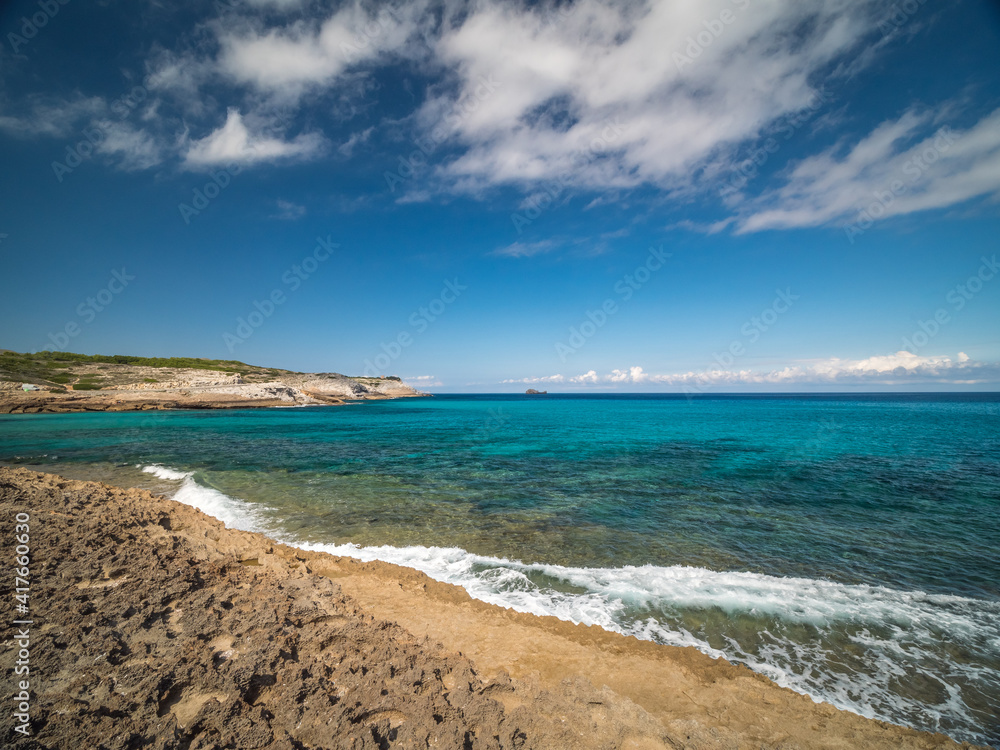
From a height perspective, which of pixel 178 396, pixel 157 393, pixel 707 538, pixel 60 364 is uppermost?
pixel 60 364

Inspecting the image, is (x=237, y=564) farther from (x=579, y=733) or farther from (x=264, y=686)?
(x=579, y=733)

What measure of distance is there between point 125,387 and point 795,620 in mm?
94702

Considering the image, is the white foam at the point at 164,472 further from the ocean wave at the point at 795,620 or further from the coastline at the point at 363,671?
the ocean wave at the point at 795,620

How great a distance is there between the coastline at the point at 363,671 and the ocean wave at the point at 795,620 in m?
0.76

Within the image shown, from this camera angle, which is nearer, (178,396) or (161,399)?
(161,399)

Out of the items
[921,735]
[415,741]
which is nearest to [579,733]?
[415,741]

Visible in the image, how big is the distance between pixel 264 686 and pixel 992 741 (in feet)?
28.4

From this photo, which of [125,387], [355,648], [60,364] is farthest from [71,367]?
[355,648]

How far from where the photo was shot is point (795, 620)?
680cm

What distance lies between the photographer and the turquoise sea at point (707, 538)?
5.98m

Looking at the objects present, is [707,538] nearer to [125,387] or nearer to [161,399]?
[161,399]

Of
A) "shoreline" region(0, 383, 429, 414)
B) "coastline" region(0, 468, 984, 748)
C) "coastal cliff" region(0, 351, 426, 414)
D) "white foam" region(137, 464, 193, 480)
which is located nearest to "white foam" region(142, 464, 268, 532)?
"white foam" region(137, 464, 193, 480)

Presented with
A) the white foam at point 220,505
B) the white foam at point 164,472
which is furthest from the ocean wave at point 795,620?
the white foam at point 164,472

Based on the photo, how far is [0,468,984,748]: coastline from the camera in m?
3.57
